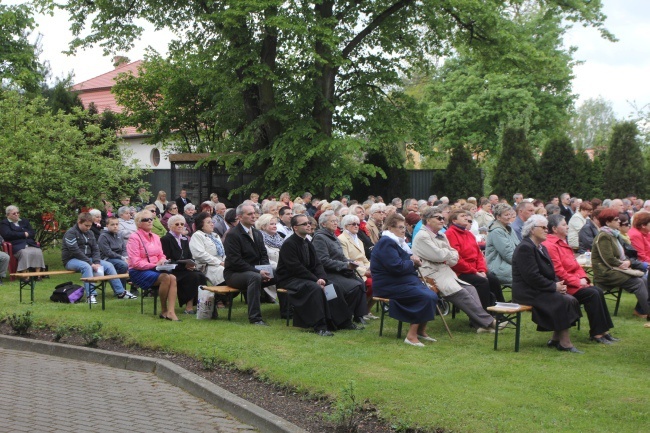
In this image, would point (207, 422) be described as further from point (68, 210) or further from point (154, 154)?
point (154, 154)

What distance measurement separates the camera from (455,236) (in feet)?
37.7

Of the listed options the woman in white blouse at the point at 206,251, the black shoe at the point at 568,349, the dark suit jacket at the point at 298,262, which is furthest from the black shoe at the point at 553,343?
the woman in white blouse at the point at 206,251

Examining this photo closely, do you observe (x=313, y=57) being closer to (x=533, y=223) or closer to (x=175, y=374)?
(x=533, y=223)

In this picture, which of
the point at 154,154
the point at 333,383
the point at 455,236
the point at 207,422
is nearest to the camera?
the point at 207,422

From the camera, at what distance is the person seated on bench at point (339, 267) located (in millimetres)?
11492

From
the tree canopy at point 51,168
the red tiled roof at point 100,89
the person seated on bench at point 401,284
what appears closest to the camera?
the person seated on bench at point 401,284

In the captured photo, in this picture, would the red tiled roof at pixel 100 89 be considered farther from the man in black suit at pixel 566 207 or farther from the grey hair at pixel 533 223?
the grey hair at pixel 533 223

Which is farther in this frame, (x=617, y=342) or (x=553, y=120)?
(x=553, y=120)

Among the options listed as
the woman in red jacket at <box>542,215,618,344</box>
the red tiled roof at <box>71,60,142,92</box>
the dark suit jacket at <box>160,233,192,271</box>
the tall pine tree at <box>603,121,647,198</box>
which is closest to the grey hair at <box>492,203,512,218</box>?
the woman in red jacket at <box>542,215,618,344</box>

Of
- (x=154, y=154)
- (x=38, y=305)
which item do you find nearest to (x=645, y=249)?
(x=38, y=305)

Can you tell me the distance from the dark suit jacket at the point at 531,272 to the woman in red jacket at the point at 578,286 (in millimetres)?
647

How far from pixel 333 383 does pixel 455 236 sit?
4321 millimetres

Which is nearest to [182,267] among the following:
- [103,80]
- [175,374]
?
[175,374]

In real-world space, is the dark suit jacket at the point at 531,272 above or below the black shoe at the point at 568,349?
above
